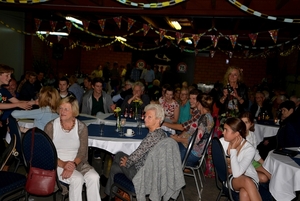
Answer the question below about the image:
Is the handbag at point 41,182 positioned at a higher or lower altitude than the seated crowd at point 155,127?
lower

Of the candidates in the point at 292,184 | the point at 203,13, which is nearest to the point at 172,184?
the point at 292,184

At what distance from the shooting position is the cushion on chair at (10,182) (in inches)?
114

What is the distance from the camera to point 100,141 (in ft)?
12.1

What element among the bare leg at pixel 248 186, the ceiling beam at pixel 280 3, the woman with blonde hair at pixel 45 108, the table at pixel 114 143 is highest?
A: the ceiling beam at pixel 280 3

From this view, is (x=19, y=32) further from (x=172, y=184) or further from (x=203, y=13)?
(x=172, y=184)

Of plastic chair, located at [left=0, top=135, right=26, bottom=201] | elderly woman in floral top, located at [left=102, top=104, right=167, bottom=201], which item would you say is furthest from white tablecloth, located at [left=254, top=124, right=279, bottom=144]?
plastic chair, located at [left=0, top=135, right=26, bottom=201]

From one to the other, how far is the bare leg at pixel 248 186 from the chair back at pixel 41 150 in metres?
1.68

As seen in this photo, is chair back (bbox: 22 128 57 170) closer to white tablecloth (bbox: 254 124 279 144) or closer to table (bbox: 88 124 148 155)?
A: table (bbox: 88 124 148 155)

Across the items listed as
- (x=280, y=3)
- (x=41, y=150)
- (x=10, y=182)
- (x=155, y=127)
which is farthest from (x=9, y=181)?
(x=280, y=3)

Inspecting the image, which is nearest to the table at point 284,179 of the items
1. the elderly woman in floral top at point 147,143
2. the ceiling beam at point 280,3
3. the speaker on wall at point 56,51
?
the elderly woman in floral top at point 147,143

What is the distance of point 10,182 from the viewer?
2.97m

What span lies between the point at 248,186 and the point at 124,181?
1.14 metres

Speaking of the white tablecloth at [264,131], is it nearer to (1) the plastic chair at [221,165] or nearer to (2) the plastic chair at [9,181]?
(1) the plastic chair at [221,165]

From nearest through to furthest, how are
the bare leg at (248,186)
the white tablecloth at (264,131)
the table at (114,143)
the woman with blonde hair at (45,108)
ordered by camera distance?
1. the bare leg at (248,186)
2. the table at (114,143)
3. the woman with blonde hair at (45,108)
4. the white tablecloth at (264,131)
